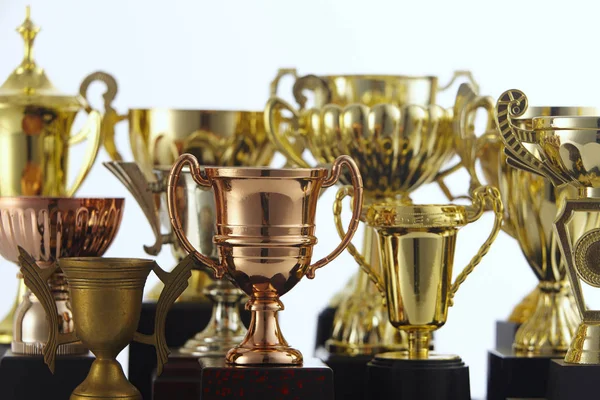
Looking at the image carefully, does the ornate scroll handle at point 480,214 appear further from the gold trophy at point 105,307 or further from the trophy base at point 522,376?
the gold trophy at point 105,307

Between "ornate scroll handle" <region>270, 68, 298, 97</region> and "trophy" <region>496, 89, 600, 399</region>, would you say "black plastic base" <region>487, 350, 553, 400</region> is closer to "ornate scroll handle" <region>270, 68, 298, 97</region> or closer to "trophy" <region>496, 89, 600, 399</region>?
"trophy" <region>496, 89, 600, 399</region>

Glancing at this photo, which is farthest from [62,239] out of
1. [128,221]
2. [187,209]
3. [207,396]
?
[128,221]

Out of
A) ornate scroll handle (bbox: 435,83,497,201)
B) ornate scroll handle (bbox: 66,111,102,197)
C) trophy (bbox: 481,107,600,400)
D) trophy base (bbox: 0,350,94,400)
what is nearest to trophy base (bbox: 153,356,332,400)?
trophy base (bbox: 0,350,94,400)

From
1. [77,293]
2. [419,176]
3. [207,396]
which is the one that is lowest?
[207,396]

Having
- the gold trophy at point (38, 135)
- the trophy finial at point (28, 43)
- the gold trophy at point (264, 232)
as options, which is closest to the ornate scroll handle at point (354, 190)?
the gold trophy at point (264, 232)

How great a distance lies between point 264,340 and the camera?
1408 mm

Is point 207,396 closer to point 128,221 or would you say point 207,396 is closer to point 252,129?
point 252,129

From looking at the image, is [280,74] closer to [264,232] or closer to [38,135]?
[38,135]

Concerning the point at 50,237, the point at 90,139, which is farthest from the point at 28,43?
the point at 50,237

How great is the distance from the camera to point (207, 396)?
1.38 meters

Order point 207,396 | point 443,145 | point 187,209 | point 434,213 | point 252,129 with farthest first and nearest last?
point 252,129 < point 443,145 < point 187,209 < point 434,213 < point 207,396

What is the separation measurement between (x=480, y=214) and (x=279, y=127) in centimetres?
40

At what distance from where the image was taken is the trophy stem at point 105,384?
1.40 meters

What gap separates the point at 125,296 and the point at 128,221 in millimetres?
2043
